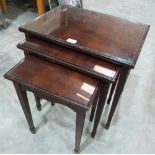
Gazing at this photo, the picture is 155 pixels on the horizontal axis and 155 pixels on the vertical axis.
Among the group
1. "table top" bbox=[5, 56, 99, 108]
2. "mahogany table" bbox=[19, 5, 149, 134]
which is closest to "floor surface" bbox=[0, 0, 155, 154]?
"mahogany table" bbox=[19, 5, 149, 134]

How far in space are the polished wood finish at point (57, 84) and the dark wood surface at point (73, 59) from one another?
5 centimetres

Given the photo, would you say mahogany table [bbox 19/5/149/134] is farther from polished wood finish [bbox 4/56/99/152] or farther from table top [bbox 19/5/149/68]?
polished wood finish [bbox 4/56/99/152]

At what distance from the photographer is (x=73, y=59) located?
0.98m

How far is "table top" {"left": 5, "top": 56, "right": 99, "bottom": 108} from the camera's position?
0.86 metres

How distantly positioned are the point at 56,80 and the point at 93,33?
1.41 feet

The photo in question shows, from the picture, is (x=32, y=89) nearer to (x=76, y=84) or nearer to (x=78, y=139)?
(x=76, y=84)

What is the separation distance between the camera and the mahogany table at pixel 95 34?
3.22ft

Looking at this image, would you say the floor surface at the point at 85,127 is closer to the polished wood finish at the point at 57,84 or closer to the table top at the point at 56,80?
the polished wood finish at the point at 57,84

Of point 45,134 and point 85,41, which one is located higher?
point 85,41

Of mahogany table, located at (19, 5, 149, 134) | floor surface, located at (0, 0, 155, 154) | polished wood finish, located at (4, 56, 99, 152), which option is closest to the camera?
polished wood finish, located at (4, 56, 99, 152)

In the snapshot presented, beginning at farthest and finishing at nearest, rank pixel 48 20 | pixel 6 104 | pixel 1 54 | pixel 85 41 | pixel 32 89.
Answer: pixel 1 54 < pixel 6 104 < pixel 48 20 < pixel 85 41 < pixel 32 89

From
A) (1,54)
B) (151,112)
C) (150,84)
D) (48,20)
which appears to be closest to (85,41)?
(48,20)

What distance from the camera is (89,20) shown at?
128 cm

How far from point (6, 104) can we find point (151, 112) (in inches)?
50.8
